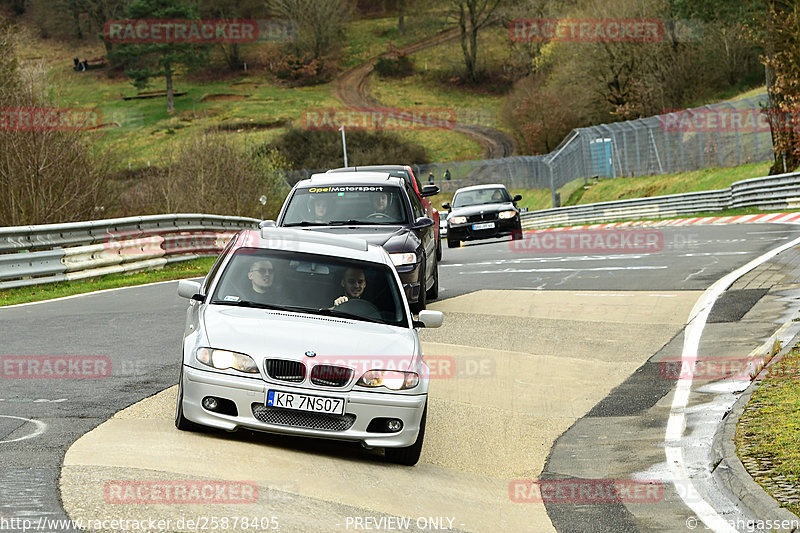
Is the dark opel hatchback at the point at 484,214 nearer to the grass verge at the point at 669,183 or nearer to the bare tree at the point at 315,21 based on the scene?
the grass verge at the point at 669,183

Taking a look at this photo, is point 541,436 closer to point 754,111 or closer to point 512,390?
point 512,390

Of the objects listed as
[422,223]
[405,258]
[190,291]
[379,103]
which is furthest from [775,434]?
[379,103]

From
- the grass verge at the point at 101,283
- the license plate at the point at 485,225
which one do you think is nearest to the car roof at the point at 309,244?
the grass verge at the point at 101,283

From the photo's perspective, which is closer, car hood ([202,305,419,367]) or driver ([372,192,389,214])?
car hood ([202,305,419,367])

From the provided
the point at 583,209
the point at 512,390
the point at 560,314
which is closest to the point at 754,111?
the point at 583,209

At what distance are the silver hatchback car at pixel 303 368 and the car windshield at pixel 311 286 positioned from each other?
0.04ft

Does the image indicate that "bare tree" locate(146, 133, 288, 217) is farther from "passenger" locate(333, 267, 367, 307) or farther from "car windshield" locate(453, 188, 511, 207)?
"passenger" locate(333, 267, 367, 307)

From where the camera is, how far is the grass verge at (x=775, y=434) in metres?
6.91

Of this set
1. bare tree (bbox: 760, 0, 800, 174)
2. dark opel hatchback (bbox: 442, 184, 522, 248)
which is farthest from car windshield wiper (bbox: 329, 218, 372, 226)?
bare tree (bbox: 760, 0, 800, 174)

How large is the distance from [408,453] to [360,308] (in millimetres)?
1212

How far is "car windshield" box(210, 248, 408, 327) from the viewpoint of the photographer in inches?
330

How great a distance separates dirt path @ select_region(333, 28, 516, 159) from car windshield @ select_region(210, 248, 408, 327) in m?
88.8

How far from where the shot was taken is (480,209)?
30.2 m

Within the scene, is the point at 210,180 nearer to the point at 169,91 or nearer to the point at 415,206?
the point at 415,206
